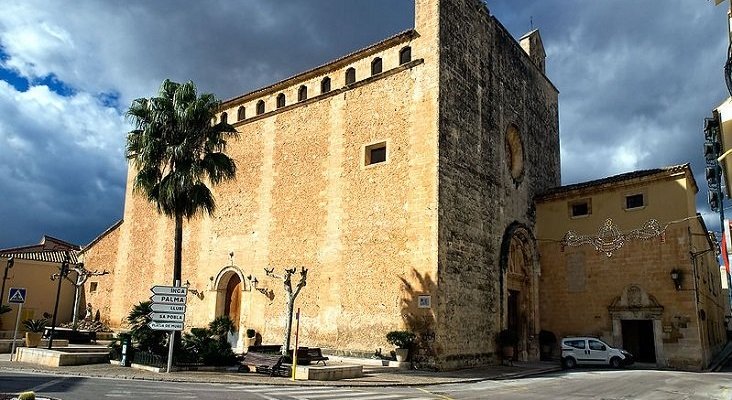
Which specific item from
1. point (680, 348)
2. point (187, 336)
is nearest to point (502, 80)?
point (680, 348)

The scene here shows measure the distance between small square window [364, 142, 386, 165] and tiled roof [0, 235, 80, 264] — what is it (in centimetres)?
2335

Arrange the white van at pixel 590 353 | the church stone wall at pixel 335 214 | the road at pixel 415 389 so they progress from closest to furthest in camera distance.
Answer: the road at pixel 415 389 < the church stone wall at pixel 335 214 < the white van at pixel 590 353

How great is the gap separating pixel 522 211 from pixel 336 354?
1094 cm

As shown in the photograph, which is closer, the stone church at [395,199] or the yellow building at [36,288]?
the stone church at [395,199]

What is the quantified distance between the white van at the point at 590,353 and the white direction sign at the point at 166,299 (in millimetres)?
14823

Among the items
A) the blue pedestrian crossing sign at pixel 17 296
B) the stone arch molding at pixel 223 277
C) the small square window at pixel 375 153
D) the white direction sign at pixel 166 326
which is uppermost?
the small square window at pixel 375 153

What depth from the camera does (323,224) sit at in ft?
73.6

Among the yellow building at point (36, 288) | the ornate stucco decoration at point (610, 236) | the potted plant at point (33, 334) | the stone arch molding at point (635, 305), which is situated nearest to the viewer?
the potted plant at point (33, 334)

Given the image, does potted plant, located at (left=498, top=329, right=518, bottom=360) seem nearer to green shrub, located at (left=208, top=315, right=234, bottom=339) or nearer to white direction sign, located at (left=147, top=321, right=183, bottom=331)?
green shrub, located at (left=208, top=315, right=234, bottom=339)

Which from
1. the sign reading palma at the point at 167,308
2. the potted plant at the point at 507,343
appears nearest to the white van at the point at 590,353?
the potted plant at the point at 507,343

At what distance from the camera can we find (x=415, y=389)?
14141mm

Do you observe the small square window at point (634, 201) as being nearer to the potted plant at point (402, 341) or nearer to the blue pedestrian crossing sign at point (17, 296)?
the potted plant at point (402, 341)

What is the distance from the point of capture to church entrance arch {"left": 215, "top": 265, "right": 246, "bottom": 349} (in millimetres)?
25472

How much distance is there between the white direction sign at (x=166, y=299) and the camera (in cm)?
1520
